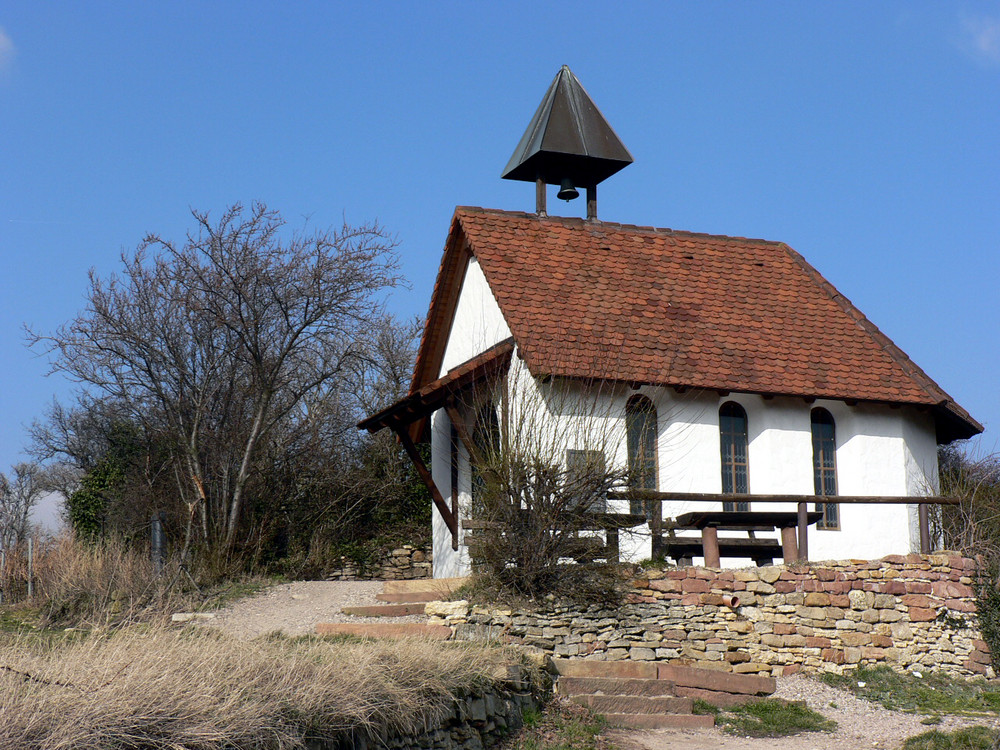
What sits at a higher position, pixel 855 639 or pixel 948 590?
pixel 948 590

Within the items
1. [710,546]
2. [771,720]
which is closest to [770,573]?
[710,546]

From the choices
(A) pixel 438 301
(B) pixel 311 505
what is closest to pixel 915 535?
(A) pixel 438 301

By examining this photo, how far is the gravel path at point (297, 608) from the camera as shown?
14.0 metres

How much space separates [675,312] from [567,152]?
14.2 feet

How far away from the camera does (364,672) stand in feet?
27.0

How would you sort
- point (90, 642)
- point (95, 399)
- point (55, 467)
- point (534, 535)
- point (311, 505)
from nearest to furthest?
point (90, 642), point (534, 535), point (311, 505), point (95, 399), point (55, 467)

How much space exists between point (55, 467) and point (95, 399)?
50.4ft

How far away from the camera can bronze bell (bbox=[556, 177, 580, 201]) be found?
20.5 meters

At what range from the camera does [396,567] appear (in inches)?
834

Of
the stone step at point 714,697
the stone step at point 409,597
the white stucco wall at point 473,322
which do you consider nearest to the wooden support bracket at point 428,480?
the white stucco wall at point 473,322

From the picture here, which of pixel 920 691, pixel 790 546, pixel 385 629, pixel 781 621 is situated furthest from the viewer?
pixel 790 546

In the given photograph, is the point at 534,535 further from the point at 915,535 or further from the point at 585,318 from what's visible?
the point at 915,535

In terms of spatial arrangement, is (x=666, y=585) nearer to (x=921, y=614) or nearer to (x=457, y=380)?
(x=921, y=614)

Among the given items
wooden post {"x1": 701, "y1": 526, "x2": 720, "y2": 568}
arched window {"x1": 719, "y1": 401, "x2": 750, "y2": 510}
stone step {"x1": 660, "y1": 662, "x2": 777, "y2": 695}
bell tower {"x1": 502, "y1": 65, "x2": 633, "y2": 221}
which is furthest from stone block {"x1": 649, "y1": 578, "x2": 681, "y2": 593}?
bell tower {"x1": 502, "y1": 65, "x2": 633, "y2": 221}
